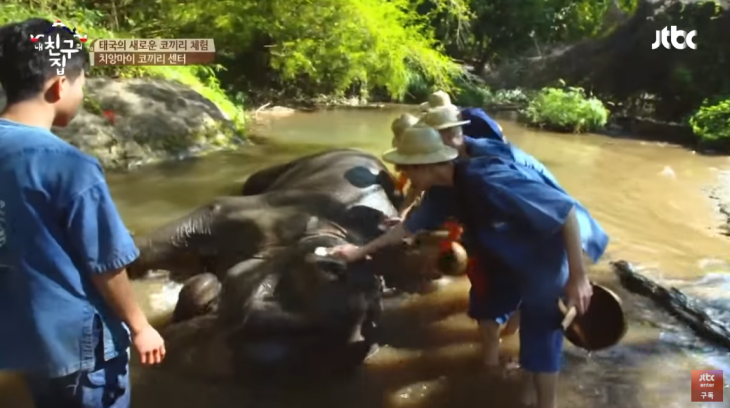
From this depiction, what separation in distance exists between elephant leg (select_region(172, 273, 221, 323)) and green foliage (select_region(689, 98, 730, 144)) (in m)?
11.6

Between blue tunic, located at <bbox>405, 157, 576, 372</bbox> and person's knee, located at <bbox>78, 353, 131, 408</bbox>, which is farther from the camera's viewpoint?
blue tunic, located at <bbox>405, 157, 576, 372</bbox>

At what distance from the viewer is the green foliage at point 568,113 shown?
1594 centimetres

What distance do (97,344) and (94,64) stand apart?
9335mm

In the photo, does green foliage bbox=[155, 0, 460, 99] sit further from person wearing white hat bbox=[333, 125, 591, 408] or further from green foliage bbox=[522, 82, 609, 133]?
person wearing white hat bbox=[333, 125, 591, 408]

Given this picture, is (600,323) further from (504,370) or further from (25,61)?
(25,61)

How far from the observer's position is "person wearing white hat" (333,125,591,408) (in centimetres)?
329

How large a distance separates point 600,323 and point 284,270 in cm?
177

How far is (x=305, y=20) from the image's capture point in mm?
13398

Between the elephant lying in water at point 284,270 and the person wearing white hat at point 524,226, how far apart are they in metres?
0.88

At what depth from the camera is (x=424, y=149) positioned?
3.60 metres

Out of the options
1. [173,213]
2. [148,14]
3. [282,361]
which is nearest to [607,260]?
[282,361]

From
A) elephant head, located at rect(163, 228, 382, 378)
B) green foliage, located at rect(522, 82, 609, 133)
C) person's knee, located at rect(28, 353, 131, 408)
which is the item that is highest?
person's knee, located at rect(28, 353, 131, 408)

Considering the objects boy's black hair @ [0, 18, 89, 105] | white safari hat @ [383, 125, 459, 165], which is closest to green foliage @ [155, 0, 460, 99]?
white safari hat @ [383, 125, 459, 165]

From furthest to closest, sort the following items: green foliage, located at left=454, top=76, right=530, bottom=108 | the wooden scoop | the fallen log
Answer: green foliage, located at left=454, top=76, right=530, bottom=108
the fallen log
the wooden scoop
